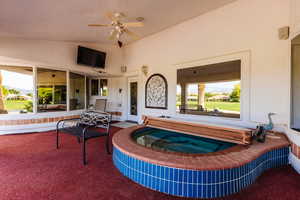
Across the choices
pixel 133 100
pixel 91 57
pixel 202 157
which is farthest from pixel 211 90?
pixel 91 57

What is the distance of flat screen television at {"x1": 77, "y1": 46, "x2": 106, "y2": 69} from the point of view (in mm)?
5380

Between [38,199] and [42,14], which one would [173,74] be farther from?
[38,199]

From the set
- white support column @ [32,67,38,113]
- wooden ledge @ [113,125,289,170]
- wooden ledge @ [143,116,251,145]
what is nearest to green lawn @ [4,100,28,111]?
white support column @ [32,67,38,113]

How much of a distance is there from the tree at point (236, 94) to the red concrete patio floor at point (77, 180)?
1554 millimetres

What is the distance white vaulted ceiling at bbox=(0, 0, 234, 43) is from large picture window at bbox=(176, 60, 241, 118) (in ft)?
4.71

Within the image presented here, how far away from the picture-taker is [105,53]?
19.6 feet

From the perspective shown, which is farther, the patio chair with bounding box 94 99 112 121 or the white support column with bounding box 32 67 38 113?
the patio chair with bounding box 94 99 112 121

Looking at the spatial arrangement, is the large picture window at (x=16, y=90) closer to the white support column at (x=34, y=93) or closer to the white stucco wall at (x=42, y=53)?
the white support column at (x=34, y=93)

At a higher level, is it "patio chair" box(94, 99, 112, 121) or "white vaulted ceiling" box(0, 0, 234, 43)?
"white vaulted ceiling" box(0, 0, 234, 43)

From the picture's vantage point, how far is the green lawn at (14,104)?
15.1 ft

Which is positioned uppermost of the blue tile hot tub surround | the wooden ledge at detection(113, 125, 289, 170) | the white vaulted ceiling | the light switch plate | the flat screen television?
the white vaulted ceiling

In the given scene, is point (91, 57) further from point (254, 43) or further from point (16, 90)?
point (254, 43)

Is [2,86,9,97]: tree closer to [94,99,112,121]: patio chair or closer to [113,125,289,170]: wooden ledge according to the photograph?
[94,99,112,121]: patio chair

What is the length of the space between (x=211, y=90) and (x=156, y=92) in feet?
5.91
